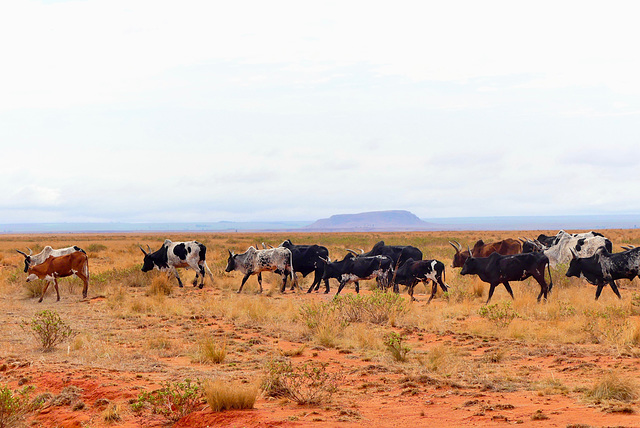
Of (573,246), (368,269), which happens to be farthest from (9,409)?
(573,246)

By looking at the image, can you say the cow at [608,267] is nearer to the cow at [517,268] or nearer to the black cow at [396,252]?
the cow at [517,268]

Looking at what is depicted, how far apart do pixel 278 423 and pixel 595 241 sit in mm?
15335

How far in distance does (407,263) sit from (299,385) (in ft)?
34.6

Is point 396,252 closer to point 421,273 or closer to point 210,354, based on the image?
point 421,273

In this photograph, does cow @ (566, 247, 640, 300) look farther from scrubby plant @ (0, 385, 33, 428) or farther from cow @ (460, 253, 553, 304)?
scrubby plant @ (0, 385, 33, 428)

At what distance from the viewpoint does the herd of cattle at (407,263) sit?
1614 centimetres

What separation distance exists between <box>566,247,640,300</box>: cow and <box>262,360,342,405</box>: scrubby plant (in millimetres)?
10284

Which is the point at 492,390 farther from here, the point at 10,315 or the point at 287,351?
the point at 10,315

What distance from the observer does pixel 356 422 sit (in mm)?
6793

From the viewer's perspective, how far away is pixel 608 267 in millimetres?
15812

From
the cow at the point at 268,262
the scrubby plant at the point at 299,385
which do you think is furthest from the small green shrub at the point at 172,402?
the cow at the point at 268,262

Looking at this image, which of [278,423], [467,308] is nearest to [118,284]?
[467,308]

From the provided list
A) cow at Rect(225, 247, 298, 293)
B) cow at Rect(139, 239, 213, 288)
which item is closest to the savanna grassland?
cow at Rect(225, 247, 298, 293)

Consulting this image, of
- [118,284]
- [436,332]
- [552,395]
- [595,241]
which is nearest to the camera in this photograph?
[552,395]
